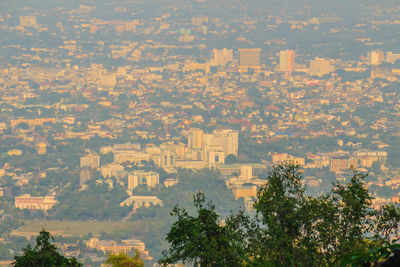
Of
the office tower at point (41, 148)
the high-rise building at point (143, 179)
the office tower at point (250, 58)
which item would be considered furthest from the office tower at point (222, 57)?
the high-rise building at point (143, 179)

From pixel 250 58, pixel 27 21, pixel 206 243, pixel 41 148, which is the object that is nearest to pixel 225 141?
pixel 41 148

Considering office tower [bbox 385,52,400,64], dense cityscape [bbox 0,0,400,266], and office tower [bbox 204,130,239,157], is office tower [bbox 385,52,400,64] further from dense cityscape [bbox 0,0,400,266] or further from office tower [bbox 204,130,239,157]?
office tower [bbox 204,130,239,157]

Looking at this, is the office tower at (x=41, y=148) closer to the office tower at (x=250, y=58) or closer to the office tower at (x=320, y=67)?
the office tower at (x=250, y=58)

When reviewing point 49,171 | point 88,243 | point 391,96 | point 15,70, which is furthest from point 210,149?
point 15,70

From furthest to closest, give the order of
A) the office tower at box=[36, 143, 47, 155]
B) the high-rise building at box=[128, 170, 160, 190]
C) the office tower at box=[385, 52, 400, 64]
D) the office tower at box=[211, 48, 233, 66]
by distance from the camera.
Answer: the office tower at box=[211, 48, 233, 66] < the office tower at box=[385, 52, 400, 64] < the office tower at box=[36, 143, 47, 155] < the high-rise building at box=[128, 170, 160, 190]

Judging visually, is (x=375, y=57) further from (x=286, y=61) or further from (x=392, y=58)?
(x=286, y=61)

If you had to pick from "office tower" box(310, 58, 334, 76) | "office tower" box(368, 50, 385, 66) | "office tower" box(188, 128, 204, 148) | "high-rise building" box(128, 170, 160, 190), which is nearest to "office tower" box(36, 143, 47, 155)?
"office tower" box(188, 128, 204, 148)
